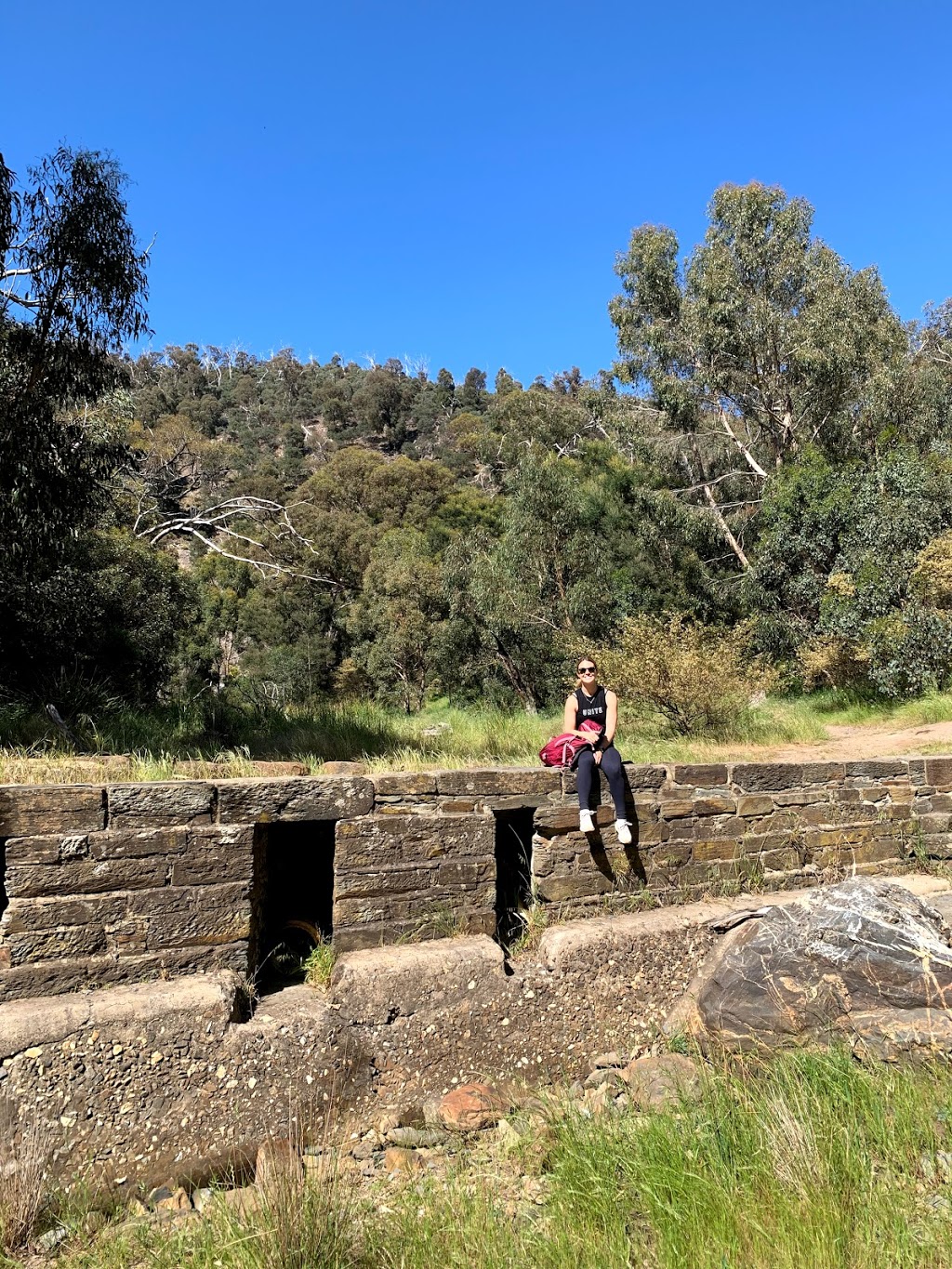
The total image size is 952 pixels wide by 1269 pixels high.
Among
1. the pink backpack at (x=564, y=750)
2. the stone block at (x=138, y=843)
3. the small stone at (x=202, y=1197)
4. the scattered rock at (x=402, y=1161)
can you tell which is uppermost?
the pink backpack at (x=564, y=750)

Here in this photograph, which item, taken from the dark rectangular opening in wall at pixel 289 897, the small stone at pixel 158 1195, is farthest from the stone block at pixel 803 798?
the small stone at pixel 158 1195

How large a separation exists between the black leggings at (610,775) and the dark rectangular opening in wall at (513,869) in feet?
1.29

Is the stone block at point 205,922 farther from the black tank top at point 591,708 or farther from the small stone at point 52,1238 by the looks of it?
the black tank top at point 591,708

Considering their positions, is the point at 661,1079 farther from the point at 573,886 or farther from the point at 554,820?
the point at 554,820

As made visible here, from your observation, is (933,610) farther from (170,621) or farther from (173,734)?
(170,621)

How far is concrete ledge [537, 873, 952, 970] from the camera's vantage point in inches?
171

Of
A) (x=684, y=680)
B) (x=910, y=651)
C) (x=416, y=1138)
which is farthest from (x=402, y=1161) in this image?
(x=910, y=651)

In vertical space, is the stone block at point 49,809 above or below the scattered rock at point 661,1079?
above

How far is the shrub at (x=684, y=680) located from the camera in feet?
37.6

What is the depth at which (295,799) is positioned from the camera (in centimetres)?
406

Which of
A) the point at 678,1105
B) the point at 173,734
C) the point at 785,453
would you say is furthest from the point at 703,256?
the point at 678,1105

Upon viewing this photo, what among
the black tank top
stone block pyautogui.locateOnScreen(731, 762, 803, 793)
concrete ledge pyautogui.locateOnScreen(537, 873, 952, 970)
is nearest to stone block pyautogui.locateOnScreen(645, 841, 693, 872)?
concrete ledge pyautogui.locateOnScreen(537, 873, 952, 970)

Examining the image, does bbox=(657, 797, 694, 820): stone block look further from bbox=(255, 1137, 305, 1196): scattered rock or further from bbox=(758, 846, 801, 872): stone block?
bbox=(255, 1137, 305, 1196): scattered rock

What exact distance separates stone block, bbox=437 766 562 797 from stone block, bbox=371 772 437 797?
0.19 ft
